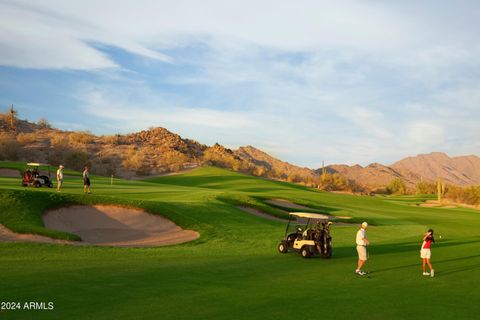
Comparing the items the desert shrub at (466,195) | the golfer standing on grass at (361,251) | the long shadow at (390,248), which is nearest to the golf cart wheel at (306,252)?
the long shadow at (390,248)

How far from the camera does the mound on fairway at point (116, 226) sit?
81.5ft

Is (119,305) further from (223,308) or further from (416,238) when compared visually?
(416,238)

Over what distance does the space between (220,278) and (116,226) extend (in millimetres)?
13499

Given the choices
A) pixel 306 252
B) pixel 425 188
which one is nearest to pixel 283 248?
pixel 306 252

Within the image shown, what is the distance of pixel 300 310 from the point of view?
11406mm

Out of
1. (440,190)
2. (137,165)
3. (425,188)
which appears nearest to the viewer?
(137,165)

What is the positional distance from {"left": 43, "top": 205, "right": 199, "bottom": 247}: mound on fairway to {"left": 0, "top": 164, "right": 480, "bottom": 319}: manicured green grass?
0.73m

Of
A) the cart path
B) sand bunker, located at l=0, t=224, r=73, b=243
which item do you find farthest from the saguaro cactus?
sand bunker, located at l=0, t=224, r=73, b=243

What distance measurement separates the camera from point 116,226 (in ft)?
88.5

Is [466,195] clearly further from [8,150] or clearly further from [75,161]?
[8,150]

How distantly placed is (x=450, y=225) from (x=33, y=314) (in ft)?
136

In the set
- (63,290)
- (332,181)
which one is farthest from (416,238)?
(332,181)

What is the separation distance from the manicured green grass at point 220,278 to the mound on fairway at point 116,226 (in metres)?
0.73

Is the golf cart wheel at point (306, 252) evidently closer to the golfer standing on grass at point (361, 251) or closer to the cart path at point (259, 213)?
the golfer standing on grass at point (361, 251)
